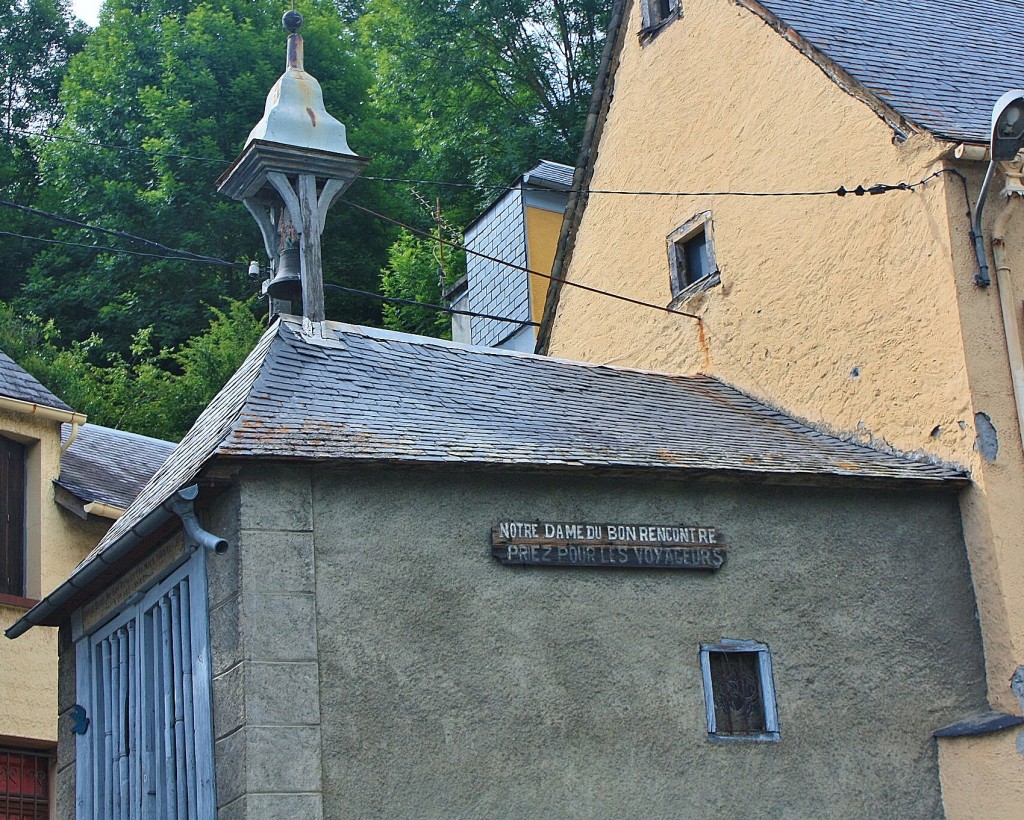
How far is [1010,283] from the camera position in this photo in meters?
13.0

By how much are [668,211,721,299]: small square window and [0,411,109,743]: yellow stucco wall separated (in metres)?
6.24

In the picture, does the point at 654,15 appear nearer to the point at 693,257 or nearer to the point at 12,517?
the point at 693,257

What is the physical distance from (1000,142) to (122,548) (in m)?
7.06

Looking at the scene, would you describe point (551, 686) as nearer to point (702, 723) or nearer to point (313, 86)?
point (702, 723)

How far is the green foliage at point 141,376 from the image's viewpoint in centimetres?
2617

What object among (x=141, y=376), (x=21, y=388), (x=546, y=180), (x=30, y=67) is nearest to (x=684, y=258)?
(x=546, y=180)

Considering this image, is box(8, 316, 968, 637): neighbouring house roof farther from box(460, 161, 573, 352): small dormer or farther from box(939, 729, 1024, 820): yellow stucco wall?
box(460, 161, 573, 352): small dormer

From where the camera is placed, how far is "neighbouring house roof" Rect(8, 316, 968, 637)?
36.6 ft

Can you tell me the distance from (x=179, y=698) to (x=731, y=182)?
709 centimetres

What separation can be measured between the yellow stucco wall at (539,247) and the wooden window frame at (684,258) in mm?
5187

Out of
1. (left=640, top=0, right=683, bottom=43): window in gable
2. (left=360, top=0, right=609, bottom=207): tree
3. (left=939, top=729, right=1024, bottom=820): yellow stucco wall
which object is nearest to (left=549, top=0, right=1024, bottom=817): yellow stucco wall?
(left=939, top=729, right=1024, bottom=820): yellow stucco wall

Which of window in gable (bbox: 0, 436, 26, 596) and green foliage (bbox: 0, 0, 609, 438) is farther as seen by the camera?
green foliage (bbox: 0, 0, 609, 438)

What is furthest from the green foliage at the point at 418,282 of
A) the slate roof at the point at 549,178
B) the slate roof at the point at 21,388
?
the slate roof at the point at 21,388

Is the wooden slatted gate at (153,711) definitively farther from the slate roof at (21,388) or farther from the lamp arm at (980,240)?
the lamp arm at (980,240)
